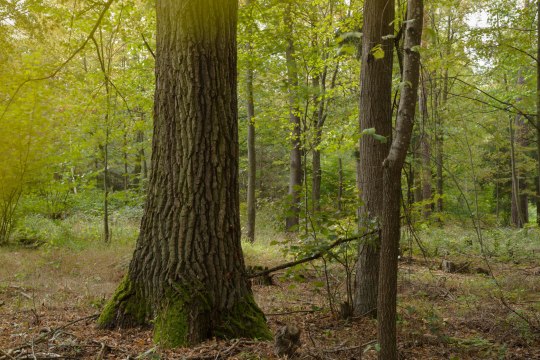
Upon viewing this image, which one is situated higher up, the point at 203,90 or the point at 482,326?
the point at 203,90

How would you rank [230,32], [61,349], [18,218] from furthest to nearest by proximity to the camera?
[18,218]
[230,32]
[61,349]

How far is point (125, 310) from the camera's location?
3.94 meters

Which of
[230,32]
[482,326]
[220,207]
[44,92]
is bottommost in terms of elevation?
[482,326]

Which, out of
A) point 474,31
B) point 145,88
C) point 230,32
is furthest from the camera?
point 145,88

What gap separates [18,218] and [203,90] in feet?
29.6

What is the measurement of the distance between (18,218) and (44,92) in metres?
3.24

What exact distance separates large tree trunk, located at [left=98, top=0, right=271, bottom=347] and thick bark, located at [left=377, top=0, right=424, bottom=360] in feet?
4.52

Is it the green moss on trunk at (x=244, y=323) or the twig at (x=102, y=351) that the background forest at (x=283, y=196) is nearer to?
the twig at (x=102, y=351)

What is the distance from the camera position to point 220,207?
3854 millimetres

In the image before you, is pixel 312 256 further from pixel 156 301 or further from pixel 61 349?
pixel 61 349

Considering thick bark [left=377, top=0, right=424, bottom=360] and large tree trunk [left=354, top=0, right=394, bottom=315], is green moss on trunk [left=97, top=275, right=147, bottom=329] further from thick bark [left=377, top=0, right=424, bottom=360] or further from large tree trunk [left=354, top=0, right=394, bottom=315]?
large tree trunk [left=354, top=0, right=394, bottom=315]

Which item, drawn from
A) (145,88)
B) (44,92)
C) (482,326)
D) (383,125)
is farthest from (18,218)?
(482,326)

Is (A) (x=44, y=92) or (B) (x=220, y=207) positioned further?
(A) (x=44, y=92)

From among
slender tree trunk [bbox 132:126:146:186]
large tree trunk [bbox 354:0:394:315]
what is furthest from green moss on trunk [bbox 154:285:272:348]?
slender tree trunk [bbox 132:126:146:186]
